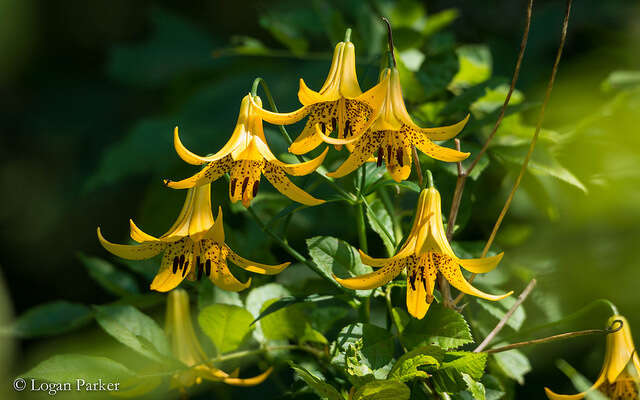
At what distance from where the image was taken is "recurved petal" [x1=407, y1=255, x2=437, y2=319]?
73cm

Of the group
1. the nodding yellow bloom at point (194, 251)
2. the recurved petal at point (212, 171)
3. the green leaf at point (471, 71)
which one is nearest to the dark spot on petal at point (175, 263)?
the nodding yellow bloom at point (194, 251)

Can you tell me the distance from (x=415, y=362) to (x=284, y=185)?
0.29 metres

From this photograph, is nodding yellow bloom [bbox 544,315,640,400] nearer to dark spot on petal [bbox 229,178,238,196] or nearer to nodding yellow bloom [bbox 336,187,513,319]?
nodding yellow bloom [bbox 336,187,513,319]

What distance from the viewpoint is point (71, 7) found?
3.10 metres

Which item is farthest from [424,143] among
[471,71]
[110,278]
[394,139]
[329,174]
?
[110,278]

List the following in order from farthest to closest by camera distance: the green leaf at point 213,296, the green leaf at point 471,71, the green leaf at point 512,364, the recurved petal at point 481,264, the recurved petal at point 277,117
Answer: the green leaf at point 471,71
the green leaf at point 213,296
the green leaf at point 512,364
the recurved petal at point 277,117
the recurved petal at point 481,264

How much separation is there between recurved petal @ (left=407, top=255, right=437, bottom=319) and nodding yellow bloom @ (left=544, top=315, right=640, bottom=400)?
0.25m

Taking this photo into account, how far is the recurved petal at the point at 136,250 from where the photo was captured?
0.79 m

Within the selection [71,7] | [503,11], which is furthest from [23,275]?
[503,11]

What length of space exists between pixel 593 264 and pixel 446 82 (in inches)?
17.3

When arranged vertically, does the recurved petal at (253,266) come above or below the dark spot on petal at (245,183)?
below

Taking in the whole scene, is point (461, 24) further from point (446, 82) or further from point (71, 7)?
point (71, 7)

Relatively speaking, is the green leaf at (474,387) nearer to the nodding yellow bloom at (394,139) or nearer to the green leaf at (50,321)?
the nodding yellow bloom at (394,139)

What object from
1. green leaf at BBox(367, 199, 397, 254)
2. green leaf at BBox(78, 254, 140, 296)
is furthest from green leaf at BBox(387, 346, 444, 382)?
green leaf at BBox(78, 254, 140, 296)
